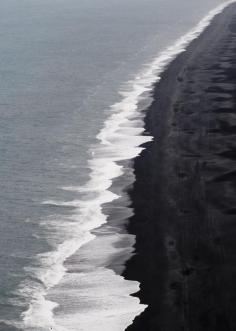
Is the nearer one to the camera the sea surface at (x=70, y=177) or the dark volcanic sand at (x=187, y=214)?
the dark volcanic sand at (x=187, y=214)

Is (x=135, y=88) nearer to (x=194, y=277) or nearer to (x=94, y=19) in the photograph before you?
(x=194, y=277)

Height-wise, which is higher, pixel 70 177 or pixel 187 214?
pixel 70 177

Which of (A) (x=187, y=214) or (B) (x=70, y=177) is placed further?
(B) (x=70, y=177)

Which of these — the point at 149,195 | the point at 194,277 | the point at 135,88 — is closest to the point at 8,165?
the point at 149,195

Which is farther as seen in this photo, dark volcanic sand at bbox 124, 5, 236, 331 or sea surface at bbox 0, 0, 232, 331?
sea surface at bbox 0, 0, 232, 331
